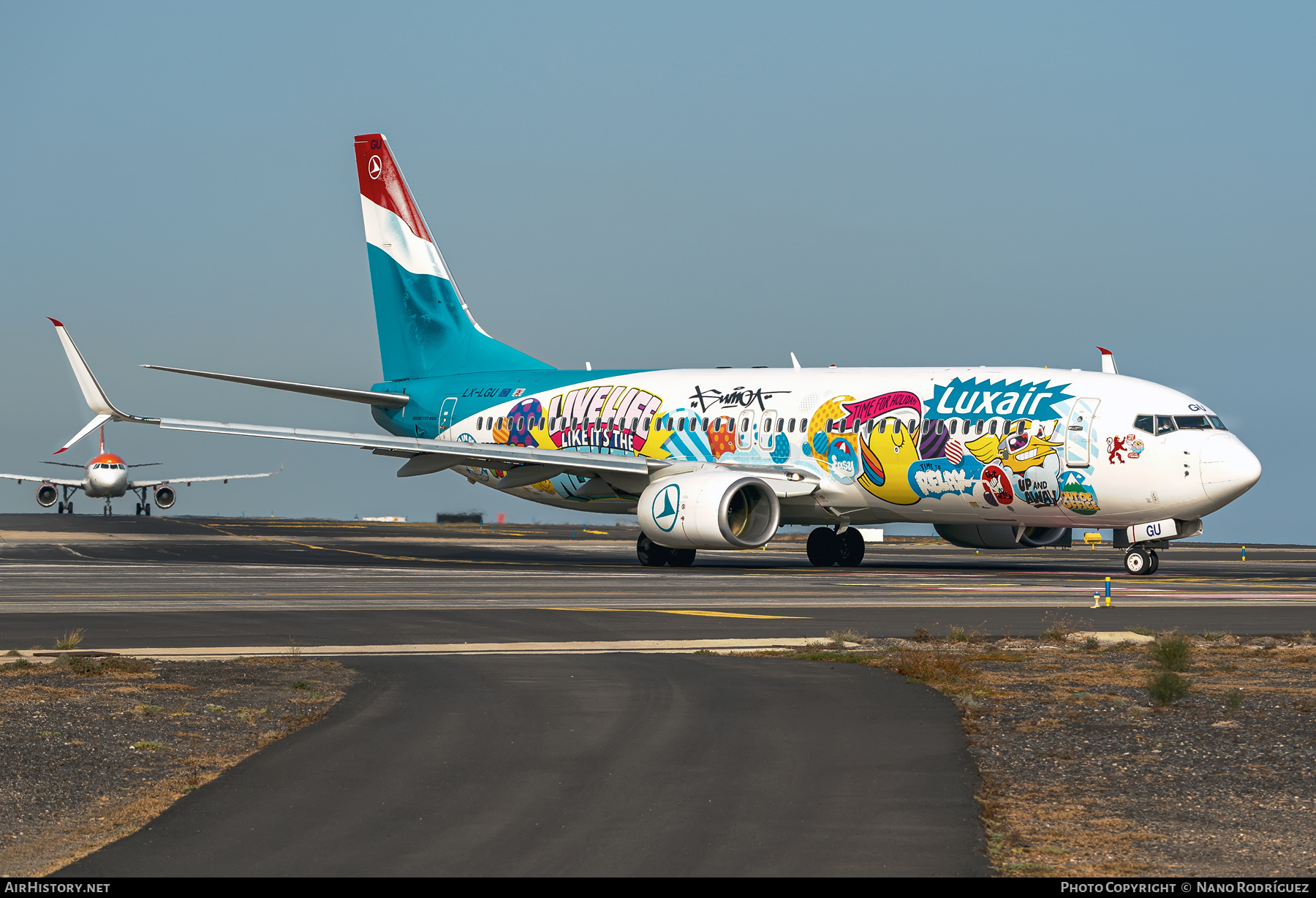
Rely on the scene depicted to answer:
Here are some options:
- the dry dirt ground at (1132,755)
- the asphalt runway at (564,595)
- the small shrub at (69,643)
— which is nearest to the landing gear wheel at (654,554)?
the asphalt runway at (564,595)

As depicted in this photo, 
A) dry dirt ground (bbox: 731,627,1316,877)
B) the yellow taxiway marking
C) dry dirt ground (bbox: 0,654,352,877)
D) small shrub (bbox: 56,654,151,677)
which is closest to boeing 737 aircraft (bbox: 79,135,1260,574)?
the yellow taxiway marking

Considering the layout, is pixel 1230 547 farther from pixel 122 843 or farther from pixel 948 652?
pixel 122 843

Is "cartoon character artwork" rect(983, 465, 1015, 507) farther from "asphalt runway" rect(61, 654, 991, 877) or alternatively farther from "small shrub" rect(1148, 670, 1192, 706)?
"small shrub" rect(1148, 670, 1192, 706)

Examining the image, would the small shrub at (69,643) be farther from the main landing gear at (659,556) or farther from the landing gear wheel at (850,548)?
the landing gear wheel at (850,548)

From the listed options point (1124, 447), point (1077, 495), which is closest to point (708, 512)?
point (1077, 495)

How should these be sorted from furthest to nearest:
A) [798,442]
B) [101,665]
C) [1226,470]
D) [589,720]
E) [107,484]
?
[107,484]
[798,442]
[1226,470]
[101,665]
[589,720]

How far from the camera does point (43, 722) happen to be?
10898mm

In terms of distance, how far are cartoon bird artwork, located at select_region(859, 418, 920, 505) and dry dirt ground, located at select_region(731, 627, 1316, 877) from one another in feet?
50.3

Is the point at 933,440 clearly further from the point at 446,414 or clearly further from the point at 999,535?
the point at 446,414

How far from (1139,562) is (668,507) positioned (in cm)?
1018

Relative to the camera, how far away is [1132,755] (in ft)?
32.3

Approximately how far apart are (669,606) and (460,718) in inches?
441

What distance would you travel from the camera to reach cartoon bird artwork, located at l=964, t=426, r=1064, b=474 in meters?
30.1

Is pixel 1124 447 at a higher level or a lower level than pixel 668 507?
higher
